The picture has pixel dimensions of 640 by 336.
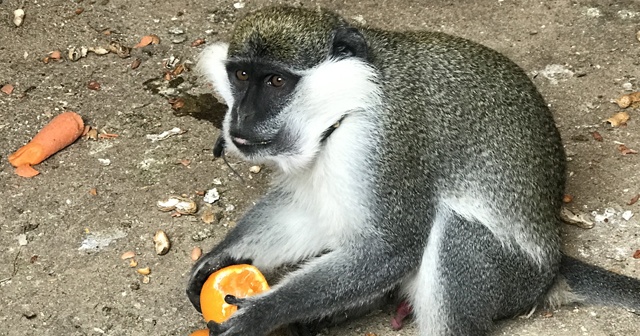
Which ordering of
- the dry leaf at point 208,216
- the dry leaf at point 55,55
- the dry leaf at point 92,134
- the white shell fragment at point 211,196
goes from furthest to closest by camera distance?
the dry leaf at point 55,55 → the dry leaf at point 92,134 → the white shell fragment at point 211,196 → the dry leaf at point 208,216

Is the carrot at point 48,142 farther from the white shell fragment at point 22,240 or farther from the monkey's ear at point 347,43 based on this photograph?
the monkey's ear at point 347,43

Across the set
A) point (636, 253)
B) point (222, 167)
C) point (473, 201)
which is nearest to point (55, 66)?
point (222, 167)

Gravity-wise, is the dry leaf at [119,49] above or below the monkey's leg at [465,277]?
below

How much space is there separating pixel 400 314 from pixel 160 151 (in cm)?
186

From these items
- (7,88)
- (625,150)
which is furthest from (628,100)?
(7,88)

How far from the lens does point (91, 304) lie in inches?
171

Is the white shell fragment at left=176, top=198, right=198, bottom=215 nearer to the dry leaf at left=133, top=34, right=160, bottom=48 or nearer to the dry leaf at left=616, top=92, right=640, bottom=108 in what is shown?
the dry leaf at left=133, top=34, right=160, bottom=48

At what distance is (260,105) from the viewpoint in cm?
361

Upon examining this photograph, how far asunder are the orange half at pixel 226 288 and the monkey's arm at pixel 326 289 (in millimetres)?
117

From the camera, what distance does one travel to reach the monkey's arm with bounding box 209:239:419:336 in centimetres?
375

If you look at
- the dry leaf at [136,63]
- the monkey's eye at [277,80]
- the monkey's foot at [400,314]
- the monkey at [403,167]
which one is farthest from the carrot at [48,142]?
the monkey's foot at [400,314]

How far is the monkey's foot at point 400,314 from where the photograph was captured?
4.19 meters

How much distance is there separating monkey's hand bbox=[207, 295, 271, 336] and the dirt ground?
0.52 meters

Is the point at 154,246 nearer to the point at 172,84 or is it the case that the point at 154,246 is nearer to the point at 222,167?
the point at 222,167
